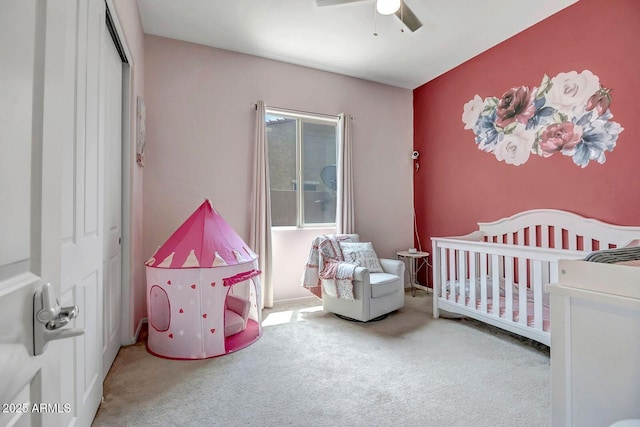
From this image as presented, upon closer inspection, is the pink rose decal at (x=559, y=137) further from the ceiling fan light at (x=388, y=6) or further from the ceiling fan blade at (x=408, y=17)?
the ceiling fan light at (x=388, y=6)

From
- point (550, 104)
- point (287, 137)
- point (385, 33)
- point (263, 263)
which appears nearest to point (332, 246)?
point (263, 263)

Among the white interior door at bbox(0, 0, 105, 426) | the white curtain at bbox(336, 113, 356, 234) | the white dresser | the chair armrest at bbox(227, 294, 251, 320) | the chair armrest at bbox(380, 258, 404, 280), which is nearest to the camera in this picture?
the white interior door at bbox(0, 0, 105, 426)

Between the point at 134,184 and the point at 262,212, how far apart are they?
1.22m

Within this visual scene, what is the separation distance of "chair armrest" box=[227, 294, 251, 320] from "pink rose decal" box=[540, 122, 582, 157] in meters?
3.06

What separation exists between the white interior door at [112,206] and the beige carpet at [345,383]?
0.24m

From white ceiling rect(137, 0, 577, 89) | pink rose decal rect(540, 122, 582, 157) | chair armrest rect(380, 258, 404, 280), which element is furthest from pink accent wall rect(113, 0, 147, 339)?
pink rose decal rect(540, 122, 582, 157)

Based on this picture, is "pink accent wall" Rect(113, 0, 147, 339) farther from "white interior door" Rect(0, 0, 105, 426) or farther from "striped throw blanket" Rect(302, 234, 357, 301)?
"white interior door" Rect(0, 0, 105, 426)

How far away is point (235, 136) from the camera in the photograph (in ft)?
10.9

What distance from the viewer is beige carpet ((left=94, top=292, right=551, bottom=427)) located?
1.56 meters

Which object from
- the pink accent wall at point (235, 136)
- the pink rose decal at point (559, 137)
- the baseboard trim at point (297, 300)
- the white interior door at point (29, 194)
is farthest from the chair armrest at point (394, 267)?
the white interior door at point (29, 194)

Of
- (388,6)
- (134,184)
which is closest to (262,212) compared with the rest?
(134,184)

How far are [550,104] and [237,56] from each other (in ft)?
10.3

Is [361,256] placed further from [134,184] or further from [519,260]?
[134,184]

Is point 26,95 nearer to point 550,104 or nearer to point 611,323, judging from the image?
point 611,323
